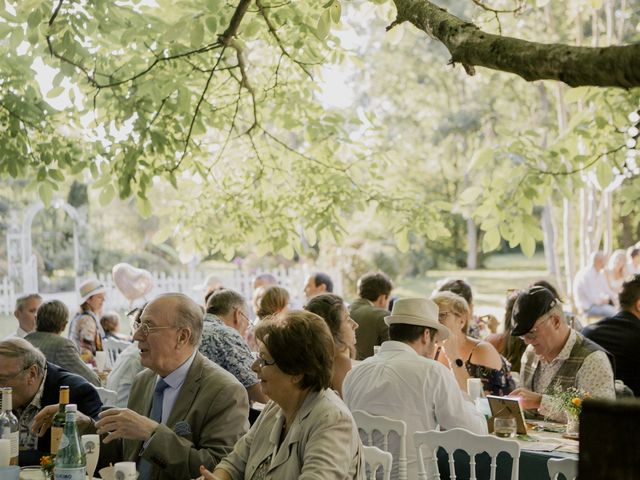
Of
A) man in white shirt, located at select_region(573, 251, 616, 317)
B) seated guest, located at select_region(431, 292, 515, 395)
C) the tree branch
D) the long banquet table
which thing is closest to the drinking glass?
the long banquet table

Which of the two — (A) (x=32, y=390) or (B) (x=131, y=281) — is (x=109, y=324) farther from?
(A) (x=32, y=390)

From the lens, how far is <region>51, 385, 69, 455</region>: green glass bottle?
344cm

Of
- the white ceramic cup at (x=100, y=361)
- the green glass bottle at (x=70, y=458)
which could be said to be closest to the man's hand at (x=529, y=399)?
the green glass bottle at (x=70, y=458)

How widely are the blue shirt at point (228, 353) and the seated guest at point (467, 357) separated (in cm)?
127

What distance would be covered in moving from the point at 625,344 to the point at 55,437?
3.79m

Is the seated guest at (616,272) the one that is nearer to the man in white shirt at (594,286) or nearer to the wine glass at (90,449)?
the man in white shirt at (594,286)

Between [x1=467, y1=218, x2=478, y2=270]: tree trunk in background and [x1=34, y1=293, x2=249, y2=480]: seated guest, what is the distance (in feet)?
84.2

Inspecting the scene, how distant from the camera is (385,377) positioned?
422 centimetres

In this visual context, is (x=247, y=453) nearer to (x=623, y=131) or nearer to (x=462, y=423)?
(x=462, y=423)

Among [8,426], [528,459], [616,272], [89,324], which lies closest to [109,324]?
[89,324]

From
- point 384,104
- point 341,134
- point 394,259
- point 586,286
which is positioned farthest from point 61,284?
point 341,134

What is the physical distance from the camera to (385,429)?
400cm

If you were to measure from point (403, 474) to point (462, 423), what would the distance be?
0.37 meters

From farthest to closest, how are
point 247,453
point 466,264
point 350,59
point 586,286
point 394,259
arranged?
point 466,264 < point 394,259 < point 586,286 < point 350,59 < point 247,453
